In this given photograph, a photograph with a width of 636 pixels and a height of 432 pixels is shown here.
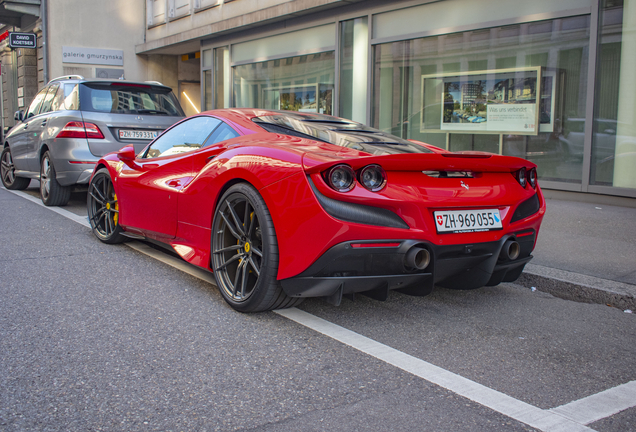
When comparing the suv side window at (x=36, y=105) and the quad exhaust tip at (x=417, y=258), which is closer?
the quad exhaust tip at (x=417, y=258)

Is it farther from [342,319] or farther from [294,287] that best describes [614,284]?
[294,287]

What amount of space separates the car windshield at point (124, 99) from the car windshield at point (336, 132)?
4159 mm

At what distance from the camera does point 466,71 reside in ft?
35.6

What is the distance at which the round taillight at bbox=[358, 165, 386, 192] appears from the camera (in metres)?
3.19

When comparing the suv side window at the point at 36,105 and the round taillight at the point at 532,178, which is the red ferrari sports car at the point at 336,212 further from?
the suv side window at the point at 36,105

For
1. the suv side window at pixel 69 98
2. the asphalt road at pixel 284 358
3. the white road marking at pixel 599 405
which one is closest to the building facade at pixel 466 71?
the asphalt road at pixel 284 358

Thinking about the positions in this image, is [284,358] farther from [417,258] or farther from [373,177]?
[373,177]

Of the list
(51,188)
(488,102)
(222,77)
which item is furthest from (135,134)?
(222,77)

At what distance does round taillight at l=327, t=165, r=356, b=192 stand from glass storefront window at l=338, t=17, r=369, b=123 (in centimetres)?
990

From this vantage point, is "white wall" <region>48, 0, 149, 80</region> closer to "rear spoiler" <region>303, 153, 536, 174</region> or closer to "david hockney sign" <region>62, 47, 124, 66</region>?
"david hockney sign" <region>62, 47, 124, 66</region>


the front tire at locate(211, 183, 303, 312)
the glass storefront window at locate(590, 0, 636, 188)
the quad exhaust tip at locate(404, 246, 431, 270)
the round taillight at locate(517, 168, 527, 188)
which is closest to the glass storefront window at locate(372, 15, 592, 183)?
the glass storefront window at locate(590, 0, 636, 188)

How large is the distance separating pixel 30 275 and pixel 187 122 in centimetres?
165

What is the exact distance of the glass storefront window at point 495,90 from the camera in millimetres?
9242

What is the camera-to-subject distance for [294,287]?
3303mm
